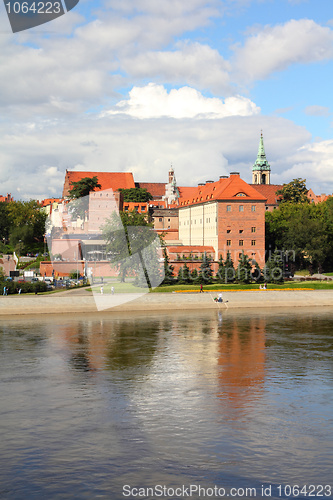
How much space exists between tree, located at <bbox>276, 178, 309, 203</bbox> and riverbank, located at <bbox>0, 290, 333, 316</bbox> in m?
75.1

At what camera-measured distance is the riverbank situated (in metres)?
62.1

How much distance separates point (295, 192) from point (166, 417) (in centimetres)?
12619

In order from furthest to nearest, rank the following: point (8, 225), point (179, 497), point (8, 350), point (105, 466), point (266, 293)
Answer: point (8, 225) < point (266, 293) < point (8, 350) < point (105, 466) < point (179, 497)

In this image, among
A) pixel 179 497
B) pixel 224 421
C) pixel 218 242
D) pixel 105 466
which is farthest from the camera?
pixel 218 242

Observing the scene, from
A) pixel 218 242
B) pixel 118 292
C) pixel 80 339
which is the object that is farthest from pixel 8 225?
pixel 80 339

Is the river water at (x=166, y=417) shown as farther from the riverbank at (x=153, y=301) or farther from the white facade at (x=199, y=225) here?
the white facade at (x=199, y=225)

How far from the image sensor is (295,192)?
475 feet

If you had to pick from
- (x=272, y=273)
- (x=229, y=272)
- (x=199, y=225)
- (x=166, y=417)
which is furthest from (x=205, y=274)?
(x=166, y=417)

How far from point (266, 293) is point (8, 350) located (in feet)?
126

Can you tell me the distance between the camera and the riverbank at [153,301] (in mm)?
62125

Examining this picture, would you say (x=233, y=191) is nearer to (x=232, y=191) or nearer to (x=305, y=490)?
(x=232, y=191)

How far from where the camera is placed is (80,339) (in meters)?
44.9

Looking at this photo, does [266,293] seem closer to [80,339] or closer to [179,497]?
[80,339]

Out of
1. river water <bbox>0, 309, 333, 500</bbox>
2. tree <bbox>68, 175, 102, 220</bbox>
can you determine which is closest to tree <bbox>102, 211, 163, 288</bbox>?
river water <bbox>0, 309, 333, 500</bbox>
